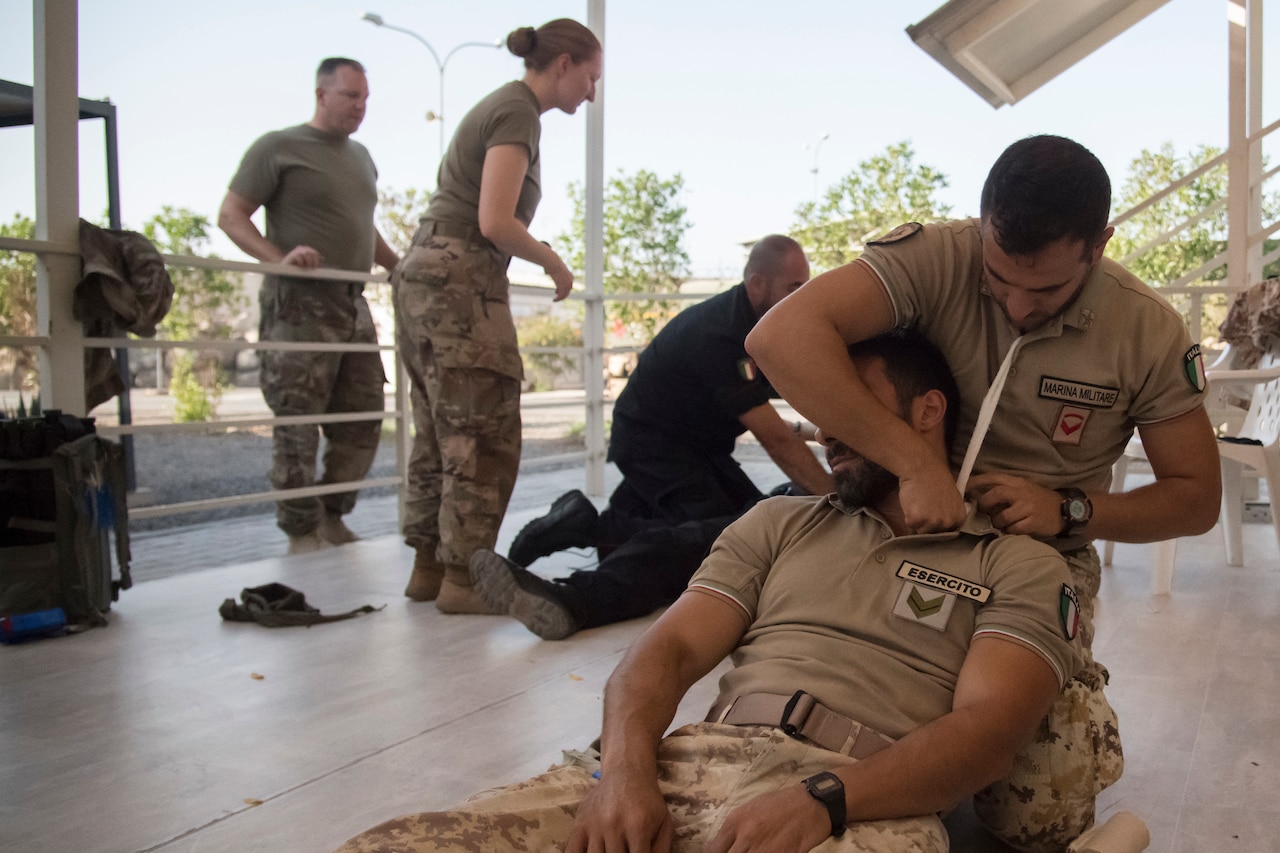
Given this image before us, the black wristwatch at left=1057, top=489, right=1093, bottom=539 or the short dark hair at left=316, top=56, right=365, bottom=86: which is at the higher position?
the short dark hair at left=316, top=56, right=365, bottom=86

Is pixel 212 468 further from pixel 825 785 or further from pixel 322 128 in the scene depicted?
pixel 825 785

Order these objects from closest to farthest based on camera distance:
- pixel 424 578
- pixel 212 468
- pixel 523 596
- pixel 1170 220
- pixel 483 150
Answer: pixel 523 596
pixel 483 150
pixel 424 578
pixel 212 468
pixel 1170 220

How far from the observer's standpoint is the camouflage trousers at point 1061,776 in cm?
135

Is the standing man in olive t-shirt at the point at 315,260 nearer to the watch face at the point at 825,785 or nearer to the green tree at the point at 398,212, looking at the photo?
the watch face at the point at 825,785

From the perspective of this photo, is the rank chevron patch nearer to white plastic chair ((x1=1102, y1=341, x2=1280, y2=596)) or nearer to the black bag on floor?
white plastic chair ((x1=1102, y1=341, x2=1280, y2=596))

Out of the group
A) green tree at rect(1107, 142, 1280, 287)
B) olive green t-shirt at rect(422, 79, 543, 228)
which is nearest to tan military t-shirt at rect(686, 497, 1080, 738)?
olive green t-shirt at rect(422, 79, 543, 228)

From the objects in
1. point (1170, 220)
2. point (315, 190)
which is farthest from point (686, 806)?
point (1170, 220)

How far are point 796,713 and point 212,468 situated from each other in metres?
8.87

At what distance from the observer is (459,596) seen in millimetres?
2836

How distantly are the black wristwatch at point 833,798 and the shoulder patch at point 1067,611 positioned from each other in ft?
1.13

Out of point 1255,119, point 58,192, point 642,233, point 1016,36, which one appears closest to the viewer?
point 58,192

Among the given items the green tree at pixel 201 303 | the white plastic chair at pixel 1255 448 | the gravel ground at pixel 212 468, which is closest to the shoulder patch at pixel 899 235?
the white plastic chair at pixel 1255 448

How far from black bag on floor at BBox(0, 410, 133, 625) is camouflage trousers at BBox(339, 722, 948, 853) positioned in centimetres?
193

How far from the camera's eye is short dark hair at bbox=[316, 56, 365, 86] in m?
3.59
